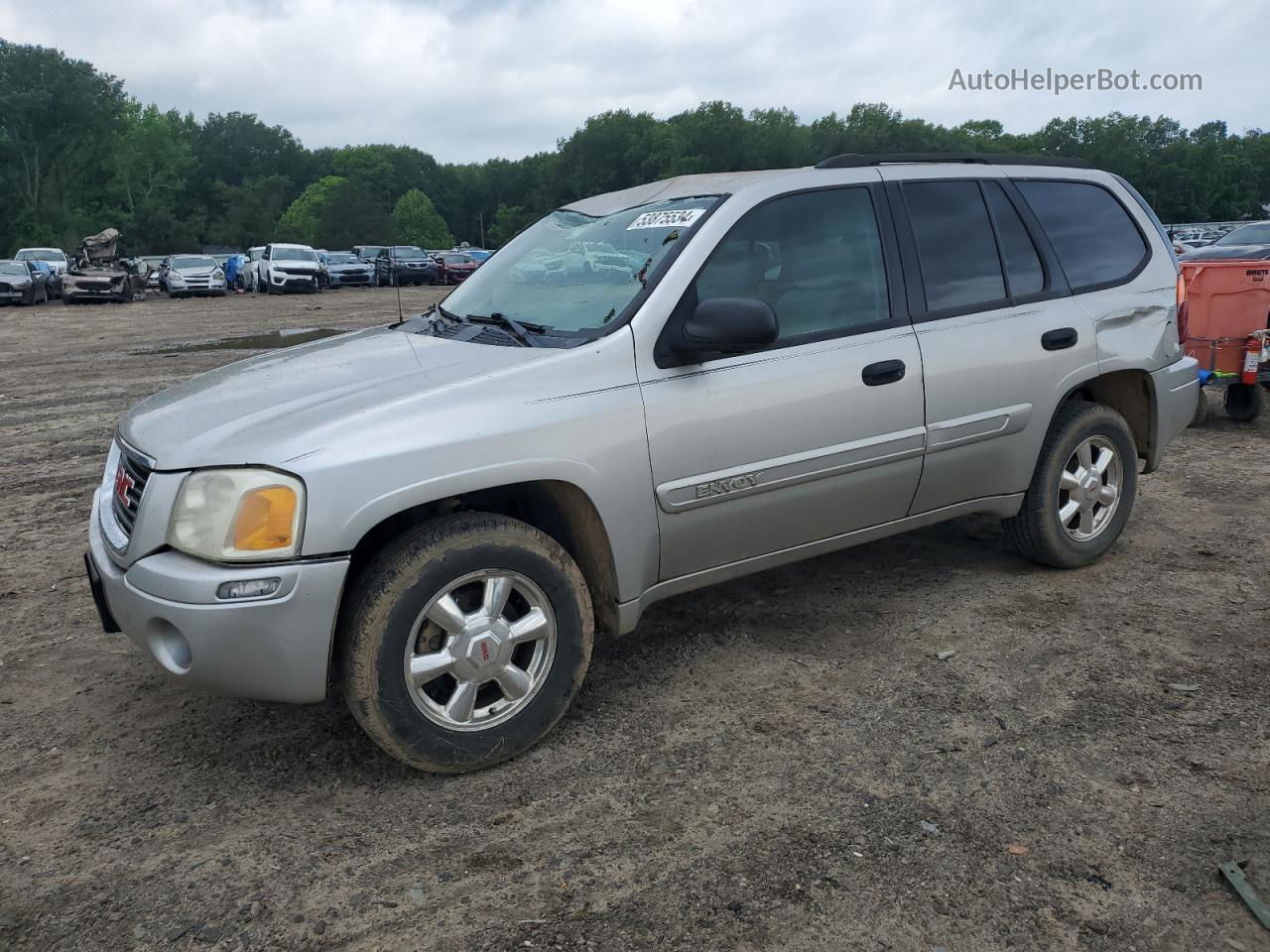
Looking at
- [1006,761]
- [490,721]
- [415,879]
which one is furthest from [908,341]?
[415,879]

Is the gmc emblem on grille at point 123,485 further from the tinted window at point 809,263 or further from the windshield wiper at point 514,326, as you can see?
the tinted window at point 809,263

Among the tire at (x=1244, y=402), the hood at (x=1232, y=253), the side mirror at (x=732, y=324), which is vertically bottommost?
the tire at (x=1244, y=402)

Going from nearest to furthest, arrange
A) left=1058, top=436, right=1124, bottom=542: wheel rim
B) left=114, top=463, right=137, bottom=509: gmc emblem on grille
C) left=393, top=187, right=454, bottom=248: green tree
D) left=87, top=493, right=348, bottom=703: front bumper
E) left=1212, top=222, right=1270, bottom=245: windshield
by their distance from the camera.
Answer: left=87, top=493, right=348, bottom=703: front bumper → left=114, top=463, right=137, bottom=509: gmc emblem on grille → left=1058, top=436, right=1124, bottom=542: wheel rim → left=1212, top=222, right=1270, bottom=245: windshield → left=393, top=187, right=454, bottom=248: green tree

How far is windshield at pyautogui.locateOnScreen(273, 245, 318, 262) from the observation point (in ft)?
112

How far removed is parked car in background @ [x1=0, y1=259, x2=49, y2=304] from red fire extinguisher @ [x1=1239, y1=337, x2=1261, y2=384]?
3029cm

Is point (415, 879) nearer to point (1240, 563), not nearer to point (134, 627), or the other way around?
point (134, 627)

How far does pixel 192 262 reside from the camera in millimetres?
33438

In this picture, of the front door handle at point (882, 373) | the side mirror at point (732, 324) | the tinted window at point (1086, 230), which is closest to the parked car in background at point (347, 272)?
the tinted window at point (1086, 230)

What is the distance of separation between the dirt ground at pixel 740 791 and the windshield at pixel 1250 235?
14.0 m

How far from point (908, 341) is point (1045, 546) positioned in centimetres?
130

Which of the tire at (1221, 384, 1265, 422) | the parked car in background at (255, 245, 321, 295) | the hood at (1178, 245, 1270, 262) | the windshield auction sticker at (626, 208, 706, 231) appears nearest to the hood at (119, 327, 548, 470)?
the windshield auction sticker at (626, 208, 706, 231)

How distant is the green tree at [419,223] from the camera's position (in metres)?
99.5

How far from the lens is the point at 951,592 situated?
4461mm

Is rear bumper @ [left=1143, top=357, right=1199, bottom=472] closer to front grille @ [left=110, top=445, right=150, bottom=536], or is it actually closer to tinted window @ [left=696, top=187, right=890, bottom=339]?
tinted window @ [left=696, top=187, right=890, bottom=339]
